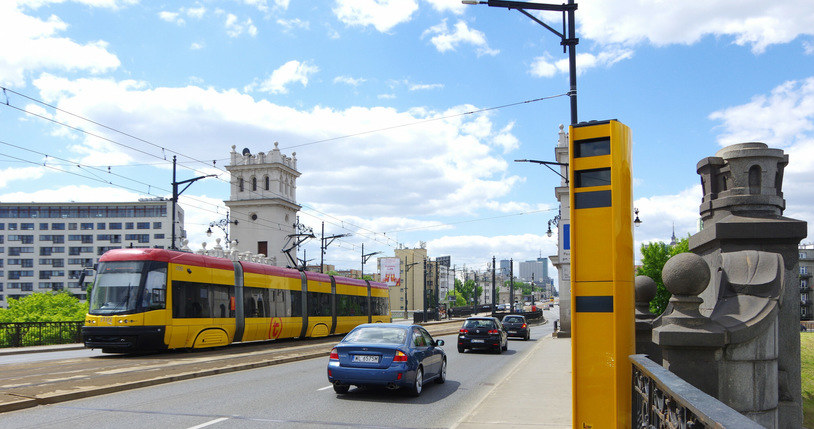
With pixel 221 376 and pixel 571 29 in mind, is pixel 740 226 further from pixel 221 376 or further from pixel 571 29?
pixel 221 376

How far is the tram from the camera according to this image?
64.4ft

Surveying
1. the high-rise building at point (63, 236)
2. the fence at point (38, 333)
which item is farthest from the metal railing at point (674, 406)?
the high-rise building at point (63, 236)

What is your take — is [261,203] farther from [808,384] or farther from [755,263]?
[755,263]

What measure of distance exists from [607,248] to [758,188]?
6.07 ft

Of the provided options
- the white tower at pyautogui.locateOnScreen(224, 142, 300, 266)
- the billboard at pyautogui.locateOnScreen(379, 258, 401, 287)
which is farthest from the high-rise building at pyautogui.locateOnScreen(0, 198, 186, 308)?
the billboard at pyautogui.locateOnScreen(379, 258, 401, 287)

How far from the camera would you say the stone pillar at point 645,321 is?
7.99 metres

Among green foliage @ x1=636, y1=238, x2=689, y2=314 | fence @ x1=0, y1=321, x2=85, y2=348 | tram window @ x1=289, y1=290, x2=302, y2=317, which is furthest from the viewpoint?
green foliage @ x1=636, y1=238, x2=689, y2=314

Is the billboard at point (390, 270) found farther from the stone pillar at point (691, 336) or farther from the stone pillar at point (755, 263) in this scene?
the stone pillar at point (691, 336)

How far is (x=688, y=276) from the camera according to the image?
5.84 m

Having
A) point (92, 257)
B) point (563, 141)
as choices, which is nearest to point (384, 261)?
point (563, 141)

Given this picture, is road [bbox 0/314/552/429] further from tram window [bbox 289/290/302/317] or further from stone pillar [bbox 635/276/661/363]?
tram window [bbox 289/290/302/317]

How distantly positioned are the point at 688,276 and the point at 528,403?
6.06 meters

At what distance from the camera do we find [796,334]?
6820 millimetres

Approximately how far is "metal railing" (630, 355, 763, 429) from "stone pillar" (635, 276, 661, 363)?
68.0 inches
